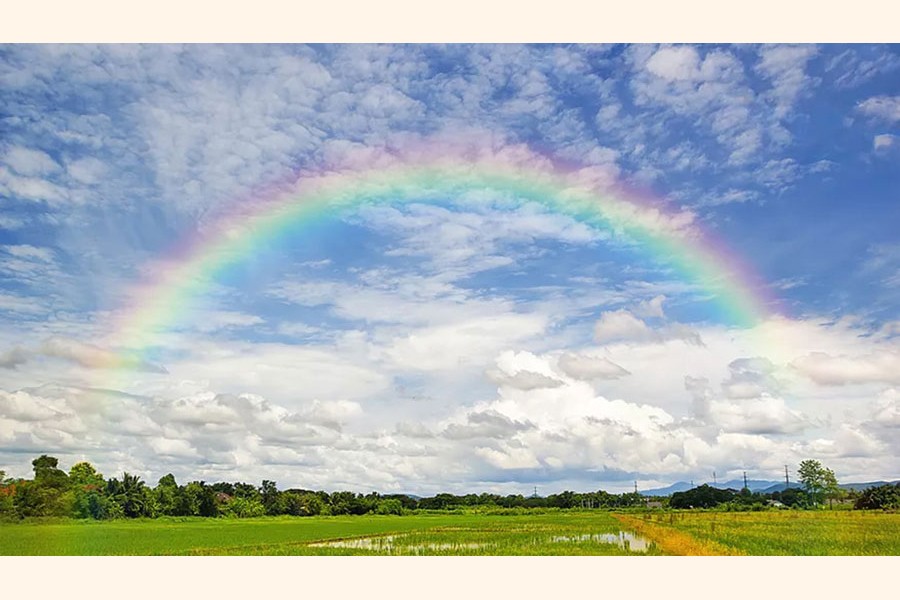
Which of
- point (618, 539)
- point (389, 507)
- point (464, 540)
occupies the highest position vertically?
point (389, 507)

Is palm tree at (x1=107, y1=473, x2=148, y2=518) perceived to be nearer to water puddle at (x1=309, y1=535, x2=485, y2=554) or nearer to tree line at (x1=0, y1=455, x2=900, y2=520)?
tree line at (x1=0, y1=455, x2=900, y2=520)

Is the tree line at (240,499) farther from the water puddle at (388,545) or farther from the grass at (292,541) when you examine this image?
the water puddle at (388,545)

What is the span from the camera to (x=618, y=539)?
3719 centimetres

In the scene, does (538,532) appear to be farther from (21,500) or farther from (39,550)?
(21,500)

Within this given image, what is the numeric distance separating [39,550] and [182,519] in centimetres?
2436

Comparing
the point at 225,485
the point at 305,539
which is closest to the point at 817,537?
the point at 305,539

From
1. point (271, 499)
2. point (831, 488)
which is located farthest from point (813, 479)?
point (271, 499)

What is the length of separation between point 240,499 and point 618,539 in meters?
33.7

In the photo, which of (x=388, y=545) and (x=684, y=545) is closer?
(x=684, y=545)

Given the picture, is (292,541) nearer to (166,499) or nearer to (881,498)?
(166,499)

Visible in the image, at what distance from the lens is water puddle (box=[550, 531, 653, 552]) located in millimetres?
32656

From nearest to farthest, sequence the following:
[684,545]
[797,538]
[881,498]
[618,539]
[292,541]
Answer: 1. [684,545]
2. [797,538]
3. [292,541]
4. [618,539]
5. [881,498]

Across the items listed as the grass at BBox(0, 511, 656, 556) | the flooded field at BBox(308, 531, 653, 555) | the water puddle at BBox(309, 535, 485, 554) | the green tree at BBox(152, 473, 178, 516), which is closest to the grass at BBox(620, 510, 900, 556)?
the flooded field at BBox(308, 531, 653, 555)

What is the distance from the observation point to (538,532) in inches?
1683
